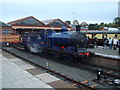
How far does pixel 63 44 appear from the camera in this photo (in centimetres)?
1167

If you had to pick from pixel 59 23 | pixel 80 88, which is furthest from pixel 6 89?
pixel 59 23

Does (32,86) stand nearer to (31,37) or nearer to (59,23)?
(31,37)

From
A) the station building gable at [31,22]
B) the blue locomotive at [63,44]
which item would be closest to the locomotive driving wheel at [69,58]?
the blue locomotive at [63,44]

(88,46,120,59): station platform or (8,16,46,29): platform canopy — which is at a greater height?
(8,16,46,29): platform canopy

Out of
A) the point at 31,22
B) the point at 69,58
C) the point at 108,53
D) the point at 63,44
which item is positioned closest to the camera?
the point at 69,58

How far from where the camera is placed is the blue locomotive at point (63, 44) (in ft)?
34.9

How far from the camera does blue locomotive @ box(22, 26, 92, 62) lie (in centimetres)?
1062

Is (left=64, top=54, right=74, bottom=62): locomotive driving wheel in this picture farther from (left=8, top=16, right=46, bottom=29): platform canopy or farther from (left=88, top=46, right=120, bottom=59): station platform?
(left=8, top=16, right=46, bottom=29): platform canopy

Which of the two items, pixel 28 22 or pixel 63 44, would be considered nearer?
pixel 63 44

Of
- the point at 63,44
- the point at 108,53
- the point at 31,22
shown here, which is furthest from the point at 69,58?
the point at 31,22

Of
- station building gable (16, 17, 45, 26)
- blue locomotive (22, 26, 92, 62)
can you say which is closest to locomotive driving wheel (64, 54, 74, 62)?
blue locomotive (22, 26, 92, 62)

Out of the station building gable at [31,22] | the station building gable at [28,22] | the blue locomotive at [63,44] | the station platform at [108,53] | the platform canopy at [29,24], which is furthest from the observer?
the station building gable at [31,22]

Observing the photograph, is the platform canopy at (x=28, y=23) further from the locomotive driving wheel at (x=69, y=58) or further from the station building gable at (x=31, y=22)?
the locomotive driving wheel at (x=69, y=58)

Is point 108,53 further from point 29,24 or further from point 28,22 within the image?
point 28,22
